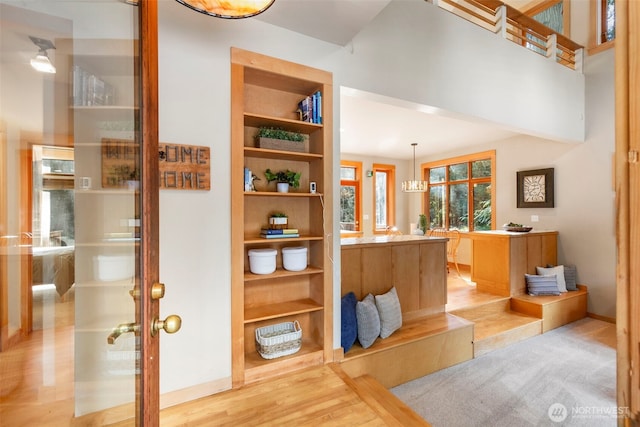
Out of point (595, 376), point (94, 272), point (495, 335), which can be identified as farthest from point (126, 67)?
point (595, 376)

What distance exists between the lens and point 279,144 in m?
2.19

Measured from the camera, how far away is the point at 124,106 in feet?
4.45

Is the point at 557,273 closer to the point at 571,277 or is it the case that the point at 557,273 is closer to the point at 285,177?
the point at 571,277

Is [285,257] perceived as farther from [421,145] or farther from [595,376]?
A: [421,145]

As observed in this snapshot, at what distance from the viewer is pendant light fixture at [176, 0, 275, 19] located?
129 cm

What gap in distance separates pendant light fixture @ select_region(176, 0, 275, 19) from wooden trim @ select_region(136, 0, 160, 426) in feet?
0.93

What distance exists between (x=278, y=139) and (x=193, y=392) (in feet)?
6.01

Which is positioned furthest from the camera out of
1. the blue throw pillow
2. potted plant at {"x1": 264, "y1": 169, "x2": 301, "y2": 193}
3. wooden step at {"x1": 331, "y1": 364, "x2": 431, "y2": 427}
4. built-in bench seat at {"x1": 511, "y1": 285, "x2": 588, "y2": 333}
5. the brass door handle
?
built-in bench seat at {"x1": 511, "y1": 285, "x2": 588, "y2": 333}

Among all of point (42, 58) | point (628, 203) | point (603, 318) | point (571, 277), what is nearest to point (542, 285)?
point (571, 277)

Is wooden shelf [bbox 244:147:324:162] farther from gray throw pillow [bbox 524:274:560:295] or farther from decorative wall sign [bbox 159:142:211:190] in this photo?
gray throw pillow [bbox 524:274:560:295]

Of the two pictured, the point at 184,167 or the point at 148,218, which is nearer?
the point at 148,218

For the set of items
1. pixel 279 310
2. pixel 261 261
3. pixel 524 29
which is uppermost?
pixel 524 29

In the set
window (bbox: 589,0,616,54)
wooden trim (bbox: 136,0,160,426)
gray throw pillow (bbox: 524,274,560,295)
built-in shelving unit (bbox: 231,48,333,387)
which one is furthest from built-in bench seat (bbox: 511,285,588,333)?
wooden trim (bbox: 136,0,160,426)

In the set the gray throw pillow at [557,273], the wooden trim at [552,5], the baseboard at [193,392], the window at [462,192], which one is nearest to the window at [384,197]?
the window at [462,192]
